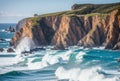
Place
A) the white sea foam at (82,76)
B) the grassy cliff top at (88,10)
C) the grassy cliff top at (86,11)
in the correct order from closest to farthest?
1. the white sea foam at (82,76)
2. the grassy cliff top at (88,10)
3. the grassy cliff top at (86,11)

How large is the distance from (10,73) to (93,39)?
1598 centimetres

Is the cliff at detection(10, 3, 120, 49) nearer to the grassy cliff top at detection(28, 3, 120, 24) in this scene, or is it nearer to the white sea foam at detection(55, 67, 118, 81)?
the grassy cliff top at detection(28, 3, 120, 24)

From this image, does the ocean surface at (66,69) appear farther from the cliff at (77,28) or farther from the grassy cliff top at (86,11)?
the grassy cliff top at (86,11)

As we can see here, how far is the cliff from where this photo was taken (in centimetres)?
3238

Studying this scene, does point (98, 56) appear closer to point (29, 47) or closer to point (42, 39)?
point (29, 47)

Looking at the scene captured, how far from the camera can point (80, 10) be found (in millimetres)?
41812

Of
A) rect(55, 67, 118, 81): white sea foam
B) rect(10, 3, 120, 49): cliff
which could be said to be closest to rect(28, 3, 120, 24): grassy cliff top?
rect(10, 3, 120, 49): cliff

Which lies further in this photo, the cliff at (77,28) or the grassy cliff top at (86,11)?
the grassy cliff top at (86,11)

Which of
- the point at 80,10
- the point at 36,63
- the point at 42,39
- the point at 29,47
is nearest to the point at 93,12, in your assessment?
the point at 80,10

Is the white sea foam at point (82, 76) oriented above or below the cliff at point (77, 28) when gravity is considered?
above

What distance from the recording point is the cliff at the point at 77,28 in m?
32.4

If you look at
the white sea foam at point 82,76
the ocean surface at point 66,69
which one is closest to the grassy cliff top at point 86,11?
the ocean surface at point 66,69

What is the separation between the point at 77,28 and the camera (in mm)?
36031

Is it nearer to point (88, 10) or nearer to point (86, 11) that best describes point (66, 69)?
point (88, 10)
